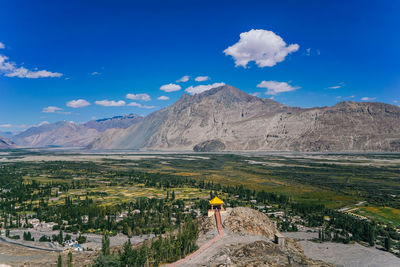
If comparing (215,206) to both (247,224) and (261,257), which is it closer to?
(247,224)

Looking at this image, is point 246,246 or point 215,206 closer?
point 246,246

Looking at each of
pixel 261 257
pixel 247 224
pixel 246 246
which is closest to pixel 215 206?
pixel 247 224

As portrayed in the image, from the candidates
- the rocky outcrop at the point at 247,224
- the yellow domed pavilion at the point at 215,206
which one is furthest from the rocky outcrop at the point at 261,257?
the yellow domed pavilion at the point at 215,206

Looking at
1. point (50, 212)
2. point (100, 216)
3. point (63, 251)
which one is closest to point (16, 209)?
point (50, 212)

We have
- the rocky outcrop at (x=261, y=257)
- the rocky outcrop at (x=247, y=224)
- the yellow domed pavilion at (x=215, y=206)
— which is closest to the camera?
the rocky outcrop at (x=261, y=257)

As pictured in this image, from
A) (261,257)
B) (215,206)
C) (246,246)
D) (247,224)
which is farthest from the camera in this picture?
→ (215,206)

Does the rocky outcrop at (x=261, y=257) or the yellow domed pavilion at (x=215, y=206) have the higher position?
the yellow domed pavilion at (x=215, y=206)

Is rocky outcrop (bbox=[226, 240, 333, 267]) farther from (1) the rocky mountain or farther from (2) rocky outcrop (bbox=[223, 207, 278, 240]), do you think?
(2) rocky outcrop (bbox=[223, 207, 278, 240])

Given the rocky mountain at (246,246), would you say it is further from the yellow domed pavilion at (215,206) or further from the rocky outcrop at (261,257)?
the yellow domed pavilion at (215,206)

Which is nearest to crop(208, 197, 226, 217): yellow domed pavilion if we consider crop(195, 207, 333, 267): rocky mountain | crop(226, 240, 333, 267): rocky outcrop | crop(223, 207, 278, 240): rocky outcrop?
crop(195, 207, 333, 267): rocky mountain

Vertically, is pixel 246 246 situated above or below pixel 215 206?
below

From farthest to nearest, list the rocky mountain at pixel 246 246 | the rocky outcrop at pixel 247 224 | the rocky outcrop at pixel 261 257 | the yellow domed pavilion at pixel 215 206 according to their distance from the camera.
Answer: the yellow domed pavilion at pixel 215 206 < the rocky outcrop at pixel 247 224 < the rocky mountain at pixel 246 246 < the rocky outcrop at pixel 261 257
